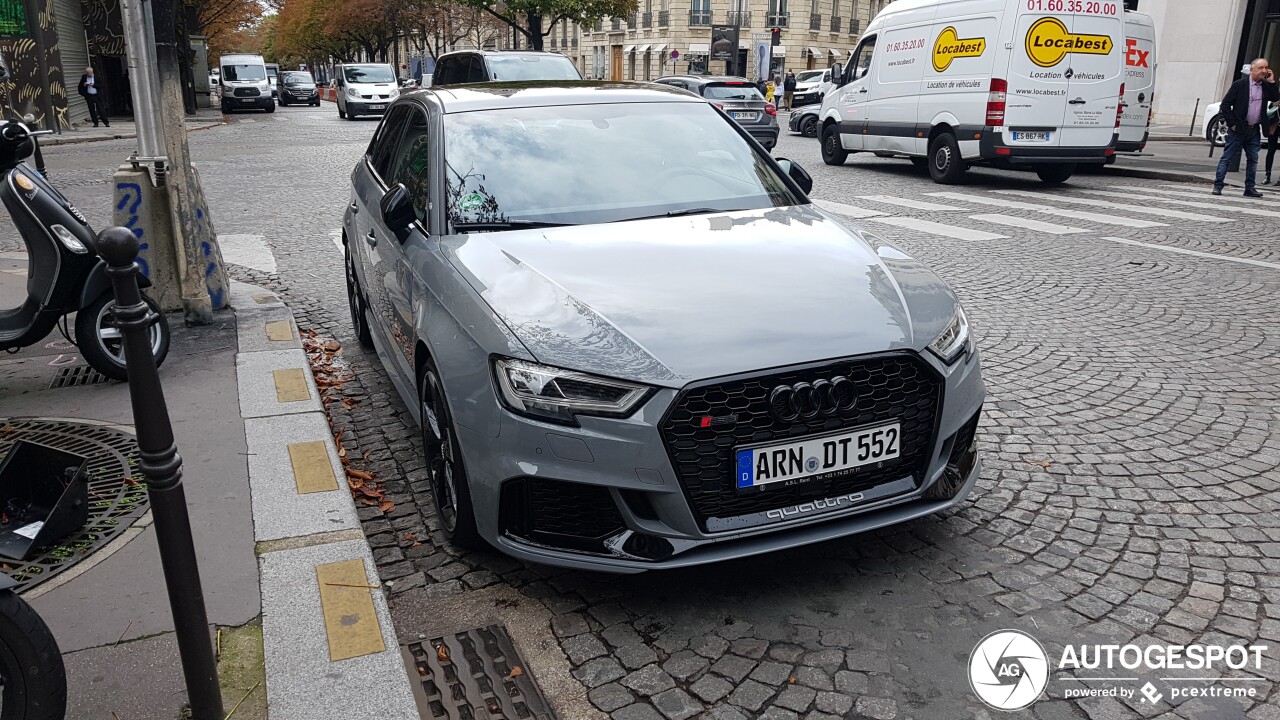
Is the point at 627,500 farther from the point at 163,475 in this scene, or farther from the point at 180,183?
the point at 180,183

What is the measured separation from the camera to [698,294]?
10.7 feet

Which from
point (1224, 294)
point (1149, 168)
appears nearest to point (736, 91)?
point (1149, 168)

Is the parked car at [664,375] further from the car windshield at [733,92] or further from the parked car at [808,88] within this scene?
the parked car at [808,88]


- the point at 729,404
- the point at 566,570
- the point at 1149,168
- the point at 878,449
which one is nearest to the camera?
the point at 729,404

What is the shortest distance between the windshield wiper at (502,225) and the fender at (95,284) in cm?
208

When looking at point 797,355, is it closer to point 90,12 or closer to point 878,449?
point 878,449

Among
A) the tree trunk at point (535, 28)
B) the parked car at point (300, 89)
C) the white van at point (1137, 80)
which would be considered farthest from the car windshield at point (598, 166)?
the parked car at point (300, 89)

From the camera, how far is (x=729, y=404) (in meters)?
2.88

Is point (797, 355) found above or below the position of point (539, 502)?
above

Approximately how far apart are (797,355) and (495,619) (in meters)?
1.25

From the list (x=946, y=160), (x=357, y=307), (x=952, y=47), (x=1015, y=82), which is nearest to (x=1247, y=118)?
(x=1015, y=82)

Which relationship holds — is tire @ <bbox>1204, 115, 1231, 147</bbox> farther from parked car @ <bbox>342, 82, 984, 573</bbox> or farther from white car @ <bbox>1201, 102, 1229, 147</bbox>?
parked car @ <bbox>342, 82, 984, 573</bbox>

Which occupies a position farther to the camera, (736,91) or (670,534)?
(736,91)

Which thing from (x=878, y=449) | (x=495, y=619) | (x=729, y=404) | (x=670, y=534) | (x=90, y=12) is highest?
(x=90, y=12)
